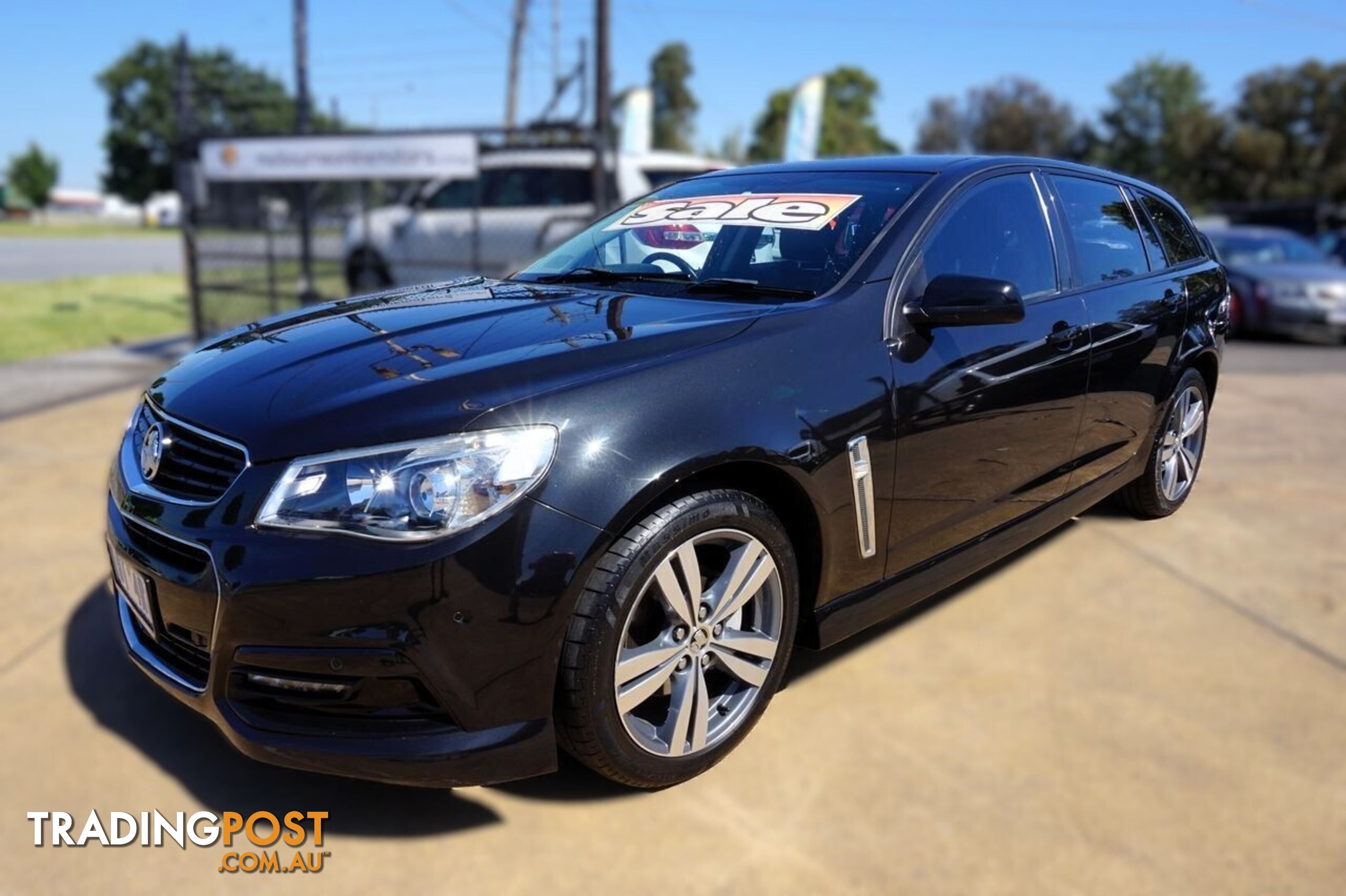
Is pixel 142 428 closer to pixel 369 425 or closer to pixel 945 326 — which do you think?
pixel 369 425

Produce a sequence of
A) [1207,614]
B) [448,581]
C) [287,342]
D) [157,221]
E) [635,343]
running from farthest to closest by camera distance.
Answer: [157,221] < [1207,614] < [287,342] < [635,343] < [448,581]

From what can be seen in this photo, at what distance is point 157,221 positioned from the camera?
285 ft

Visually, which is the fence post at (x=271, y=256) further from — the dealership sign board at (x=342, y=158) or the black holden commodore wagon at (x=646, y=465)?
the black holden commodore wagon at (x=646, y=465)

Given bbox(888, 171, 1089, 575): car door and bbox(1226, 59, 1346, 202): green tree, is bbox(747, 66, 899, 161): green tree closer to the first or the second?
bbox(1226, 59, 1346, 202): green tree

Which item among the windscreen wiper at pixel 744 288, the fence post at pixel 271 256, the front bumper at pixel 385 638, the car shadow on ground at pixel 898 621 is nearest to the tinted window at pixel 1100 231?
the car shadow on ground at pixel 898 621

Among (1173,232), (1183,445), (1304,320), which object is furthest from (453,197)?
(1304,320)

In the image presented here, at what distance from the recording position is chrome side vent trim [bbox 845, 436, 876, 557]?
228 cm

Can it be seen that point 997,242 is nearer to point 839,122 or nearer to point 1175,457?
point 1175,457

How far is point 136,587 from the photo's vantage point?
2.28 metres

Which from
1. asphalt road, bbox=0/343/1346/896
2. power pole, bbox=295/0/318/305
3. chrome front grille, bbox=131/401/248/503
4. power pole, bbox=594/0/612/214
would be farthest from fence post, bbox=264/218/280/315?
chrome front grille, bbox=131/401/248/503

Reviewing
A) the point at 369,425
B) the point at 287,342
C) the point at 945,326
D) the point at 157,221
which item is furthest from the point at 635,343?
the point at 157,221

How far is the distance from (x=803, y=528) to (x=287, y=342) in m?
1.34

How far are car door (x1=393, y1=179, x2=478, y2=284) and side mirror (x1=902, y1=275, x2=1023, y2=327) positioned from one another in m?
8.32

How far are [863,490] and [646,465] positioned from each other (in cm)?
62
